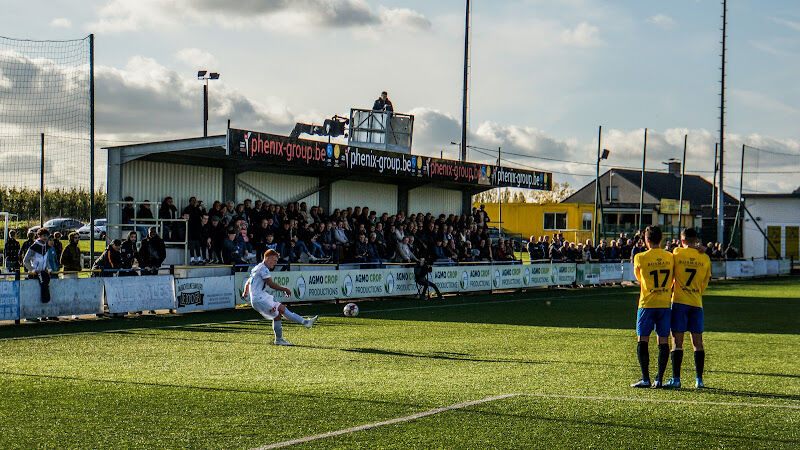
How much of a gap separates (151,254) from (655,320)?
1407 centimetres

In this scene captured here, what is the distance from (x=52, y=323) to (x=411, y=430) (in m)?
13.0

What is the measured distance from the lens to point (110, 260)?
65.8ft

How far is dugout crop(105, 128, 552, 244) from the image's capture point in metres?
23.8

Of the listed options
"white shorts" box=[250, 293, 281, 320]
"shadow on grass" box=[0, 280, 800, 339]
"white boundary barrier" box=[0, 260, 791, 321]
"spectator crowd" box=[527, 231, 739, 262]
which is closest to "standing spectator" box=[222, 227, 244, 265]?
"white boundary barrier" box=[0, 260, 791, 321]

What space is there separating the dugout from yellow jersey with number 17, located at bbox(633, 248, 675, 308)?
1520cm

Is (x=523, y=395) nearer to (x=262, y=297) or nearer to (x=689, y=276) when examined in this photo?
(x=689, y=276)

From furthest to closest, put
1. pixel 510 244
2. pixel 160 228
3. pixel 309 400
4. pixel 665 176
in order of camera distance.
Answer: pixel 665 176 → pixel 510 244 → pixel 160 228 → pixel 309 400

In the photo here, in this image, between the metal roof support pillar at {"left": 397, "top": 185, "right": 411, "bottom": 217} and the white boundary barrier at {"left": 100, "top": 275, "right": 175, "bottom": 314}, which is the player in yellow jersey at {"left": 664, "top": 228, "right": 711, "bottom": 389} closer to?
the white boundary barrier at {"left": 100, "top": 275, "right": 175, "bottom": 314}

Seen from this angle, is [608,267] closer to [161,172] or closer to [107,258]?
[161,172]

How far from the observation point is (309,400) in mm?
9117

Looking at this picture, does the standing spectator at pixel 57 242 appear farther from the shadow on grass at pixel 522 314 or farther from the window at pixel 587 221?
the window at pixel 587 221

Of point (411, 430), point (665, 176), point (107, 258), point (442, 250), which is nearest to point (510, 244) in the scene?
point (442, 250)

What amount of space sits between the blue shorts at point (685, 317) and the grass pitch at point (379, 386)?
2.45ft

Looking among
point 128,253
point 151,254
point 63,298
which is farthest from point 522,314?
point 63,298
